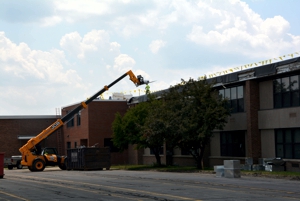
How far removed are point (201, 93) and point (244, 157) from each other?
5.97 meters

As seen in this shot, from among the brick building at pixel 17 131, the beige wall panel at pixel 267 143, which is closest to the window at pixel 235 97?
the beige wall panel at pixel 267 143

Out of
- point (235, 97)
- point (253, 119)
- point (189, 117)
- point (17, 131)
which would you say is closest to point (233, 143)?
point (235, 97)

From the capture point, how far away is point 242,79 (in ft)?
125

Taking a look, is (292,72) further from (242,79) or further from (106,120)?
(106,120)

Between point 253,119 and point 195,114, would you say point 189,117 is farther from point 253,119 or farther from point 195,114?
point 253,119

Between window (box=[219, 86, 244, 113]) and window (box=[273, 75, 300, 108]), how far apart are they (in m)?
3.63

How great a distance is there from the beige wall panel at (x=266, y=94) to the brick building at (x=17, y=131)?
3595 centimetres

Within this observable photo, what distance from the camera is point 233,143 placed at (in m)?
40.9

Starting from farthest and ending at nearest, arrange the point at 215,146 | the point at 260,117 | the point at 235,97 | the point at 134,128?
the point at 134,128, the point at 215,146, the point at 235,97, the point at 260,117

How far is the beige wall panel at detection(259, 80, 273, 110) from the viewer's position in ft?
120

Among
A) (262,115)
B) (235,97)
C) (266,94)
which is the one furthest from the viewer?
(235,97)

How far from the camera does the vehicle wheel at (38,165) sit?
47.2 m

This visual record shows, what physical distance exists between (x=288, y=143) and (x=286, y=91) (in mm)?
3577

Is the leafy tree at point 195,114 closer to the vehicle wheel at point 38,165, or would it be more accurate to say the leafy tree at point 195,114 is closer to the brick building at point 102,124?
the vehicle wheel at point 38,165
